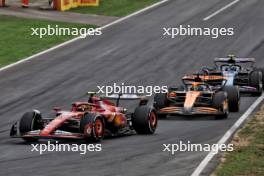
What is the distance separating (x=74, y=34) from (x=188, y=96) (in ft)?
62.7

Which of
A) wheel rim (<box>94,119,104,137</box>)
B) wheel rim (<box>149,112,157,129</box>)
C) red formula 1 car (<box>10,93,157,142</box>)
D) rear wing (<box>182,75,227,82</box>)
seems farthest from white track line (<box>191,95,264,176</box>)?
wheel rim (<box>94,119,104,137</box>)

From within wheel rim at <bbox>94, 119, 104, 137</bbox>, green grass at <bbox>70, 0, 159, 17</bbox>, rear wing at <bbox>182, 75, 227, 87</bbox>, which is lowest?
wheel rim at <bbox>94, 119, 104, 137</bbox>

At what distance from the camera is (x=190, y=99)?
26.3m

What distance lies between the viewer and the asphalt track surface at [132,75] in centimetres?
1767

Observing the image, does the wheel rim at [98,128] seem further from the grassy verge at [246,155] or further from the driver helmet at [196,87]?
the driver helmet at [196,87]

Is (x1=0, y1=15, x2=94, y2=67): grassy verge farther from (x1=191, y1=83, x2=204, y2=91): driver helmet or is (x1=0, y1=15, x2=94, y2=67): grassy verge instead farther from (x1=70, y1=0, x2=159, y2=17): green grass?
(x1=191, y1=83, x2=204, y2=91): driver helmet

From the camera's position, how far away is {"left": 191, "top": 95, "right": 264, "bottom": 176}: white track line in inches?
662

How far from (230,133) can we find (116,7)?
99.7 ft

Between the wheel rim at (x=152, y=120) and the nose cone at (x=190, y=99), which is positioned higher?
the nose cone at (x=190, y=99)

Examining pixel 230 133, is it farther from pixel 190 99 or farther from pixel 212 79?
pixel 212 79

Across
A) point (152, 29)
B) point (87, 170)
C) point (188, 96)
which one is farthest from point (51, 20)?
point (87, 170)

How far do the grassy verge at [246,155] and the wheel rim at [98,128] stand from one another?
3186 millimetres

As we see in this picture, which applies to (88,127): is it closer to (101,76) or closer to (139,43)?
(101,76)

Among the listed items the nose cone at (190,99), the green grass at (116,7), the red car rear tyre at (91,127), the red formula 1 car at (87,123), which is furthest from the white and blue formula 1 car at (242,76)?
the green grass at (116,7)
